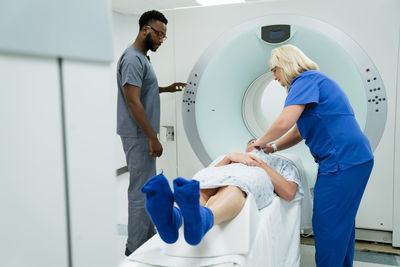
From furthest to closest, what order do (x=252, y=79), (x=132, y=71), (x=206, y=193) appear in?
(x=252, y=79), (x=132, y=71), (x=206, y=193)

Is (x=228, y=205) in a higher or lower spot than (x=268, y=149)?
lower

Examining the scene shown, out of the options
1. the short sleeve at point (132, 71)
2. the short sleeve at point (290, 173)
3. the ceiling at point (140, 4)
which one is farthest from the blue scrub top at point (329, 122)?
the ceiling at point (140, 4)

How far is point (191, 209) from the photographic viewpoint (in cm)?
98

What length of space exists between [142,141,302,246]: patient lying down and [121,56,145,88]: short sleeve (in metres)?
0.63

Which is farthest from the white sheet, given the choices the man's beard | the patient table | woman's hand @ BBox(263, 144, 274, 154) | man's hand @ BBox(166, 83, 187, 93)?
the man's beard

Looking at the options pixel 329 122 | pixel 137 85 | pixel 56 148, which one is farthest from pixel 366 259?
pixel 56 148

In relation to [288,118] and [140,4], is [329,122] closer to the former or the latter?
[288,118]

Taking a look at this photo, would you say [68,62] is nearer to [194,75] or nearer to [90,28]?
[90,28]

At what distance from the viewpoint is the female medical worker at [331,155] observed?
153 centimetres

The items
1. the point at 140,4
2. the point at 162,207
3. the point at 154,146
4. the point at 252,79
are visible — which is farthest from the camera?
the point at 140,4

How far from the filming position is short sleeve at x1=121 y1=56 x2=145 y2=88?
189cm

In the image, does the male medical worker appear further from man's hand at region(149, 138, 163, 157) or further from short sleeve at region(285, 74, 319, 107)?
short sleeve at region(285, 74, 319, 107)

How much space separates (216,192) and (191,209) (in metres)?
0.61

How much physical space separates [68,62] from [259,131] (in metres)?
2.20
